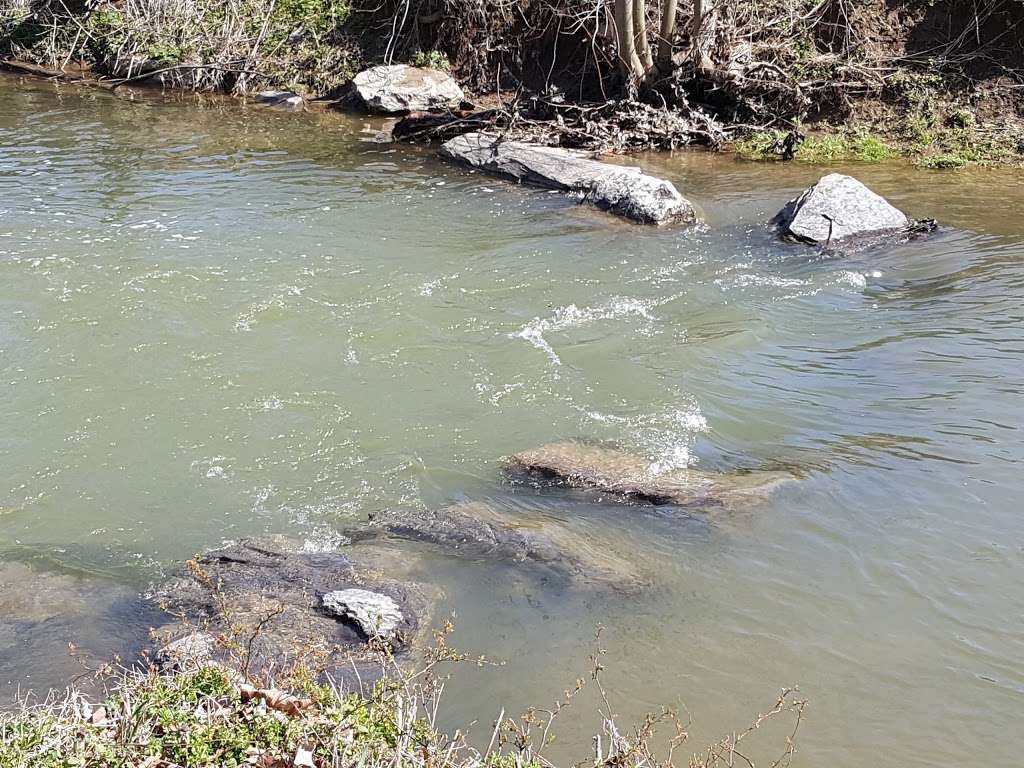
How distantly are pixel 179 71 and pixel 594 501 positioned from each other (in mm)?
14321

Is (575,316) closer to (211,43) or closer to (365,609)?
(365,609)

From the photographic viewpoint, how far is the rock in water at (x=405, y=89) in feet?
49.1

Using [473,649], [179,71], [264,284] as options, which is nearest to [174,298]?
[264,284]

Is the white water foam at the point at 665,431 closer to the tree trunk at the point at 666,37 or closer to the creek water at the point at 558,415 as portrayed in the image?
the creek water at the point at 558,415

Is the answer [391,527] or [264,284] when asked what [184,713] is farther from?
[264,284]

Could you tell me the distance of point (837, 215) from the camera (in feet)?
30.9

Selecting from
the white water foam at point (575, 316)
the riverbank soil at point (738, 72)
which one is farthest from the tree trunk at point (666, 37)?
the white water foam at point (575, 316)

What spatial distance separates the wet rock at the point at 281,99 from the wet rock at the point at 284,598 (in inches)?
486

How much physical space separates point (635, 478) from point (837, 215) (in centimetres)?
529

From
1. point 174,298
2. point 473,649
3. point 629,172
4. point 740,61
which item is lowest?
point 473,649

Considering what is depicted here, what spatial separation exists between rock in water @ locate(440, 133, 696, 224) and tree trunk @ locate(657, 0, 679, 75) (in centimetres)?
247

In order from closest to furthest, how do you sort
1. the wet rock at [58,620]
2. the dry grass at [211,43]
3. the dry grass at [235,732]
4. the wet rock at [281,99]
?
the dry grass at [235,732] < the wet rock at [58,620] < the wet rock at [281,99] < the dry grass at [211,43]

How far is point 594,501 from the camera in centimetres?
510

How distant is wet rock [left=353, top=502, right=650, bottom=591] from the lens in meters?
4.49
